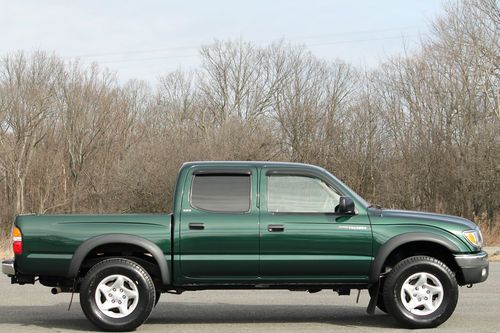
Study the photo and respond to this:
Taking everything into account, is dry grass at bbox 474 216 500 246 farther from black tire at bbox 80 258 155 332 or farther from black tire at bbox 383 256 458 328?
black tire at bbox 80 258 155 332

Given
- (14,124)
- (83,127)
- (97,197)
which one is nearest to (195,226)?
(97,197)

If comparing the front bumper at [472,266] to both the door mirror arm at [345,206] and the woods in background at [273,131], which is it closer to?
the door mirror arm at [345,206]

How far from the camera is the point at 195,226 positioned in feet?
27.2

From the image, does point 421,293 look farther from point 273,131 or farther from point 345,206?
point 273,131

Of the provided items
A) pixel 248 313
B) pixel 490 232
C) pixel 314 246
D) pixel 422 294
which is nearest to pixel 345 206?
pixel 314 246

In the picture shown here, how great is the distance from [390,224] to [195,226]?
2209 millimetres

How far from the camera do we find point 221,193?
8.59 metres

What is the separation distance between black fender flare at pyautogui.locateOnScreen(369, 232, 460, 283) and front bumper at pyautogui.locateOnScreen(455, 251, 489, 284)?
0.27 metres

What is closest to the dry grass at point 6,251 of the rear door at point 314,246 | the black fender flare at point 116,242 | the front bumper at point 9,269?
the front bumper at point 9,269

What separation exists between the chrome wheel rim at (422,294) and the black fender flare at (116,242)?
8.93 feet

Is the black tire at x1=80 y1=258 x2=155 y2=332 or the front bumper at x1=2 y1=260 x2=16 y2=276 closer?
the black tire at x1=80 y1=258 x2=155 y2=332

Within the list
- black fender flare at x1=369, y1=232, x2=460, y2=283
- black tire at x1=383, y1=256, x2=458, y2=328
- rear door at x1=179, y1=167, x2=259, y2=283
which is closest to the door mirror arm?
black fender flare at x1=369, y1=232, x2=460, y2=283

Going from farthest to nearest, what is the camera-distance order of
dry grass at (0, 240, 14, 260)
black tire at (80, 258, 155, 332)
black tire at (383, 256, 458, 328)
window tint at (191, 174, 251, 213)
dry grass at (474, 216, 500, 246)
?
1. dry grass at (474, 216, 500, 246)
2. dry grass at (0, 240, 14, 260)
3. window tint at (191, 174, 251, 213)
4. black tire at (383, 256, 458, 328)
5. black tire at (80, 258, 155, 332)

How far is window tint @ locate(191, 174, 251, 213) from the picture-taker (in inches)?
335
